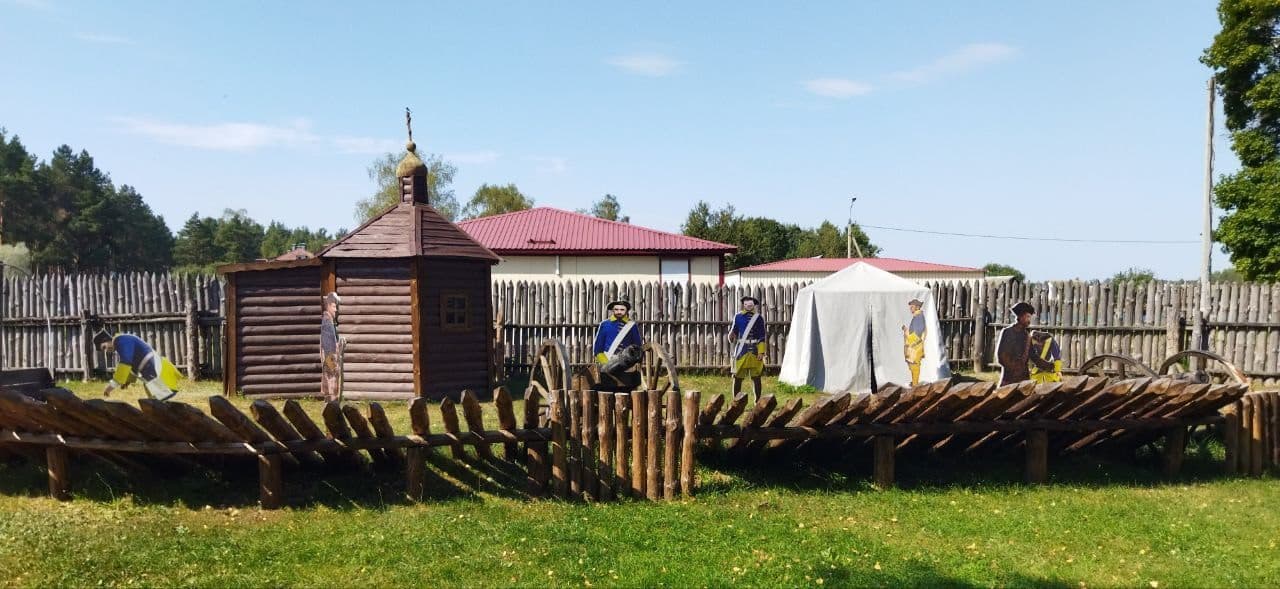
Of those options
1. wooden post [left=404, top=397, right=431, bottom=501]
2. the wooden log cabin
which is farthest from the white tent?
wooden post [left=404, top=397, right=431, bottom=501]

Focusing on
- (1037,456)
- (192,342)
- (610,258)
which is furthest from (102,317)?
(610,258)

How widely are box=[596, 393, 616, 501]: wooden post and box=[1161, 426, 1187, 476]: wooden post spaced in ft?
16.8

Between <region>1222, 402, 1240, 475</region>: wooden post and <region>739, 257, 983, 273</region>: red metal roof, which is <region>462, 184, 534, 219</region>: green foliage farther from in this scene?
<region>1222, 402, 1240, 475</region>: wooden post

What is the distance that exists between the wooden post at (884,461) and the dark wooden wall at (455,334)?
6556mm

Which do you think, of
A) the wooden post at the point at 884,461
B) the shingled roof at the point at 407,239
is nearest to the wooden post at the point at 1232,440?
the wooden post at the point at 884,461

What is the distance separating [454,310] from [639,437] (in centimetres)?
602

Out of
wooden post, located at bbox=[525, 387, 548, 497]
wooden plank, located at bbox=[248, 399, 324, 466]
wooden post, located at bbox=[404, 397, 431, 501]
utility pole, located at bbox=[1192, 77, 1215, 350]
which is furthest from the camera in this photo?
utility pole, located at bbox=[1192, 77, 1215, 350]

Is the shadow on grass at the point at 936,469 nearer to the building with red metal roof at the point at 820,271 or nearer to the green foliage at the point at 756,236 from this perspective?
the building with red metal roof at the point at 820,271

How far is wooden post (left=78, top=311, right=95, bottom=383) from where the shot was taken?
13.8 metres

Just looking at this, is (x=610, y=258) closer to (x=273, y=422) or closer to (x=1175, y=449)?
(x=1175, y=449)

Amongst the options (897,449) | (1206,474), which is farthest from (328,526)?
(1206,474)

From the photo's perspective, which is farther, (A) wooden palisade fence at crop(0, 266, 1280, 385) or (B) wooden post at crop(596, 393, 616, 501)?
(A) wooden palisade fence at crop(0, 266, 1280, 385)

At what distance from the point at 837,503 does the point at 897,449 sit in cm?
100

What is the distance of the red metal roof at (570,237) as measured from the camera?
2548cm
